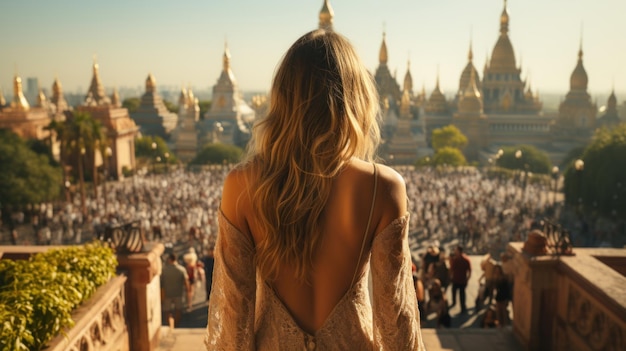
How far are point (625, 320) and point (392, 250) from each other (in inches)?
111

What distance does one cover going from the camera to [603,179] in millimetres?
23812

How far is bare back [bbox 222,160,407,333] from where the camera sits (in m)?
1.62

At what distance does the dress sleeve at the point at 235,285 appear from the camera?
5.49 ft

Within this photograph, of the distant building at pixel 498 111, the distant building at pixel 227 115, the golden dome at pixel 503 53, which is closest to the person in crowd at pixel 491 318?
the distant building at pixel 498 111

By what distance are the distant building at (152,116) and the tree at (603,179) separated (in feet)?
175

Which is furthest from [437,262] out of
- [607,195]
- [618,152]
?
[618,152]

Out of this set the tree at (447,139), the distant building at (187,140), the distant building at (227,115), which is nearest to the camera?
the tree at (447,139)

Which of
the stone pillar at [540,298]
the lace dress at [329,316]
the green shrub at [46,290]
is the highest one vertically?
the lace dress at [329,316]

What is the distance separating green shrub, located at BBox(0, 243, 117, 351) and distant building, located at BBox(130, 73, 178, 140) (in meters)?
67.5

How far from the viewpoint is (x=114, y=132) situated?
39.9m

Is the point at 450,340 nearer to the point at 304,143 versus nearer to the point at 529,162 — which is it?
the point at 304,143

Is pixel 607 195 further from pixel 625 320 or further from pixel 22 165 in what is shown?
pixel 22 165

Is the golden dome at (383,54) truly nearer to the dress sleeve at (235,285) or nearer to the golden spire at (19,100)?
the golden spire at (19,100)

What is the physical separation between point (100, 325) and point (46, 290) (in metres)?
0.80
